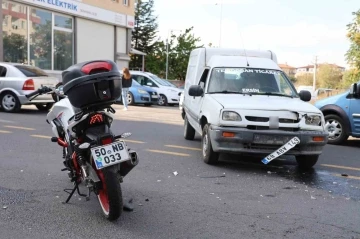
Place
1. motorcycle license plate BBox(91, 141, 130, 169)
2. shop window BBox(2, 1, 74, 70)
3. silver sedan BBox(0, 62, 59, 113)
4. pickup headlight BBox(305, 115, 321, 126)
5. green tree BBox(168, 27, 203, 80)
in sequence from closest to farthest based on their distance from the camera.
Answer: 1. motorcycle license plate BBox(91, 141, 130, 169)
2. pickup headlight BBox(305, 115, 321, 126)
3. silver sedan BBox(0, 62, 59, 113)
4. shop window BBox(2, 1, 74, 70)
5. green tree BBox(168, 27, 203, 80)

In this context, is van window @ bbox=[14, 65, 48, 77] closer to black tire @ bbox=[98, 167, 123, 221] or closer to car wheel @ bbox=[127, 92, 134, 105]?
car wheel @ bbox=[127, 92, 134, 105]

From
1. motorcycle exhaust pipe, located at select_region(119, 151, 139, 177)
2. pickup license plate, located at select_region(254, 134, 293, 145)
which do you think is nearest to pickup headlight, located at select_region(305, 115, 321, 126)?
pickup license plate, located at select_region(254, 134, 293, 145)

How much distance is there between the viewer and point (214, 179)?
6.21 m

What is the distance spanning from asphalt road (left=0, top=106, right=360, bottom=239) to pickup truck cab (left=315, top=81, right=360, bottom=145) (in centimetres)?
143

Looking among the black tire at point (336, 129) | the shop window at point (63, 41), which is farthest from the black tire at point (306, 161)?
the shop window at point (63, 41)

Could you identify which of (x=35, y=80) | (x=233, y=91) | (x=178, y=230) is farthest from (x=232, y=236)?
(x=35, y=80)

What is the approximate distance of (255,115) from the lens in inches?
256

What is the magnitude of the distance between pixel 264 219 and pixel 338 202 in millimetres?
1284

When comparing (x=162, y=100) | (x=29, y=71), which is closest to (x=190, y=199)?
(x=29, y=71)

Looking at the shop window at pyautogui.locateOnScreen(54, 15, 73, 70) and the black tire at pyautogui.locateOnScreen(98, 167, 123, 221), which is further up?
the shop window at pyautogui.locateOnScreen(54, 15, 73, 70)

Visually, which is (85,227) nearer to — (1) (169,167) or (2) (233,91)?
(1) (169,167)

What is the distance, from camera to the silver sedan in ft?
43.8

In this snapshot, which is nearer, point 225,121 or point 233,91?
point 225,121

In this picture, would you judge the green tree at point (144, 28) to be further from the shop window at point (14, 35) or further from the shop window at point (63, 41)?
the shop window at point (14, 35)
